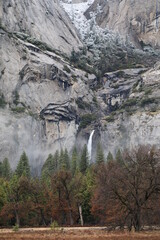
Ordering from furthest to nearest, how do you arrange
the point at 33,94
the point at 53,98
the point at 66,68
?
the point at 66,68 < the point at 53,98 < the point at 33,94

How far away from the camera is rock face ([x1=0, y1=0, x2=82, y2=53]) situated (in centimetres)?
15475

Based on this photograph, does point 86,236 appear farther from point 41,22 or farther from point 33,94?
point 41,22

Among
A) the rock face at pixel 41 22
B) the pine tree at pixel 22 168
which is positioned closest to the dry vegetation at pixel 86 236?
the pine tree at pixel 22 168

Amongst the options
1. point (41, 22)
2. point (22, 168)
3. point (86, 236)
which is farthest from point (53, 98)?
point (86, 236)

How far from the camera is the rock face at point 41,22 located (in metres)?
155

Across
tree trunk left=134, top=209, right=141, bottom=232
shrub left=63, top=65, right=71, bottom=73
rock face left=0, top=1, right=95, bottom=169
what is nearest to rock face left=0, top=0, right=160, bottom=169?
rock face left=0, top=1, right=95, bottom=169

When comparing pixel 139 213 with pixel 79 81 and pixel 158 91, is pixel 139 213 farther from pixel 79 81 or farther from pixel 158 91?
pixel 79 81

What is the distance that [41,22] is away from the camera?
6629 inches

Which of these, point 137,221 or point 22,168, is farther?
point 22,168

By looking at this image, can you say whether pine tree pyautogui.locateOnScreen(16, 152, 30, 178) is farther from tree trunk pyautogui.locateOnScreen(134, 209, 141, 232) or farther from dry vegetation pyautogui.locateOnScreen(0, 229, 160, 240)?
dry vegetation pyautogui.locateOnScreen(0, 229, 160, 240)

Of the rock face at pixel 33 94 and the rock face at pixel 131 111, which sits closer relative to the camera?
the rock face at pixel 131 111

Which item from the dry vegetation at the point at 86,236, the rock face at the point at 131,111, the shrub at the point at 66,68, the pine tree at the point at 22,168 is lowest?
the dry vegetation at the point at 86,236

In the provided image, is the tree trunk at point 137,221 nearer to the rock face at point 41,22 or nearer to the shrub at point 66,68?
the shrub at point 66,68

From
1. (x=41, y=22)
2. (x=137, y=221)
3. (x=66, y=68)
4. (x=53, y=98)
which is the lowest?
(x=137, y=221)
